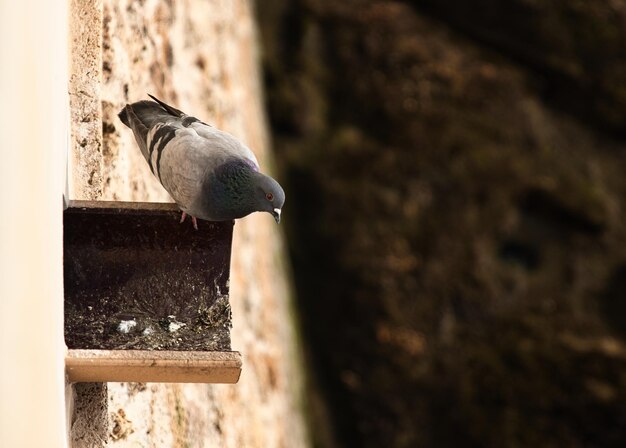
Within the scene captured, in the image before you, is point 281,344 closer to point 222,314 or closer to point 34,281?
point 222,314

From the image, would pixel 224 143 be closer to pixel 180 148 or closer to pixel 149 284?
pixel 180 148

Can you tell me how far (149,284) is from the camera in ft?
9.21

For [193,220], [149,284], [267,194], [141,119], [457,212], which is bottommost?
[457,212]

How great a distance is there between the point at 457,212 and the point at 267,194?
4979 mm

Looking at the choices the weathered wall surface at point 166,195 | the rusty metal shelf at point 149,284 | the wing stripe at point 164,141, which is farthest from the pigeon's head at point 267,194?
the weathered wall surface at point 166,195

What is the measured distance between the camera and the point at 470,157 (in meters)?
7.77

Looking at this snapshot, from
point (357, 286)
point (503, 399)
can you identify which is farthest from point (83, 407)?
point (503, 399)

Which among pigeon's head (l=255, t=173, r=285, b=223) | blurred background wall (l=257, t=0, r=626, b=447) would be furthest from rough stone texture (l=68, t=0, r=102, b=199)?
blurred background wall (l=257, t=0, r=626, b=447)

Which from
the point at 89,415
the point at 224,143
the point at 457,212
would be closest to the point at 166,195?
the point at 224,143

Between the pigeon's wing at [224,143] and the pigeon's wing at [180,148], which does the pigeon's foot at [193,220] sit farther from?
the pigeon's wing at [224,143]

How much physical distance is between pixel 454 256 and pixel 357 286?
0.87 meters

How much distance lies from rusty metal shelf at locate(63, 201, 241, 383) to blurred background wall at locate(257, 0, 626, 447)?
4221mm

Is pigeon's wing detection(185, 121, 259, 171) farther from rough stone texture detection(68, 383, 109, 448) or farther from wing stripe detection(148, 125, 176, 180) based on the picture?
rough stone texture detection(68, 383, 109, 448)

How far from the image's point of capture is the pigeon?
279 cm
